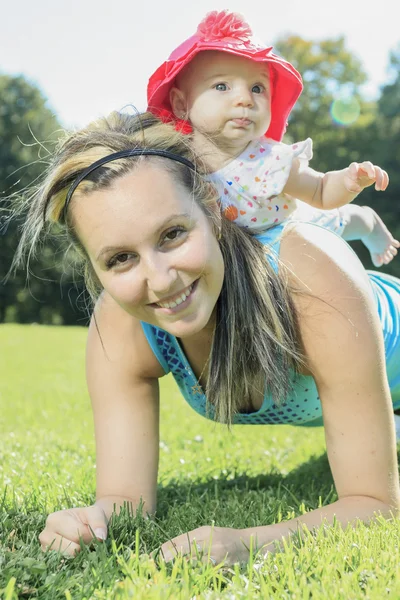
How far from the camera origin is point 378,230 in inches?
171

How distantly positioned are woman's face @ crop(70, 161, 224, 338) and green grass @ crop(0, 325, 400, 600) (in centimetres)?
77

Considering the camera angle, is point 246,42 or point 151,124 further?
point 246,42

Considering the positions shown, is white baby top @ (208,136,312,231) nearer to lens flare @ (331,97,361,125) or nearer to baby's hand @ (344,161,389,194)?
A: baby's hand @ (344,161,389,194)

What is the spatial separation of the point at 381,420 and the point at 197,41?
181 centimetres

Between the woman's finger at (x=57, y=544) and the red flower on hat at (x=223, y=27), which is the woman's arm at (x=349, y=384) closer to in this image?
the woman's finger at (x=57, y=544)

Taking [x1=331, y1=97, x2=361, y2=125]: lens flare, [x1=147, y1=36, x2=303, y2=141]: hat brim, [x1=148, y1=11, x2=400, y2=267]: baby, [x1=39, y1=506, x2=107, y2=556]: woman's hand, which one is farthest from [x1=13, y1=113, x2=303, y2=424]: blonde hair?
[x1=331, y1=97, x2=361, y2=125]: lens flare

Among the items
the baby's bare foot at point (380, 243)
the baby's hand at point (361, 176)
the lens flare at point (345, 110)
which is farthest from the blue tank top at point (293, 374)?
the lens flare at point (345, 110)

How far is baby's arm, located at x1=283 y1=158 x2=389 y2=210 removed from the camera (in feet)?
9.77

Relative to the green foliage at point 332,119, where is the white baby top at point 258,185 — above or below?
below

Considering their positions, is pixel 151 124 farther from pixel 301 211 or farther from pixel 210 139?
pixel 301 211

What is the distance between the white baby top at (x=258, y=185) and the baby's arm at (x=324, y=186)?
0.05m

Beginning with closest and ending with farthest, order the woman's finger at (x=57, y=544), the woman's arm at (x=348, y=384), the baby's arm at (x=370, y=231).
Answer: the woman's finger at (x=57, y=544) < the woman's arm at (x=348, y=384) < the baby's arm at (x=370, y=231)

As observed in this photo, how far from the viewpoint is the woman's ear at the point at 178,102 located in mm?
3352

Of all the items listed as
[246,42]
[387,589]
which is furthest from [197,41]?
[387,589]
